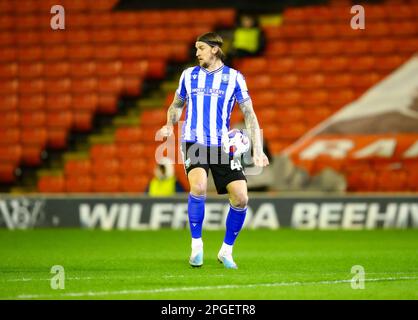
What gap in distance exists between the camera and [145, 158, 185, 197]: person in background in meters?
15.1

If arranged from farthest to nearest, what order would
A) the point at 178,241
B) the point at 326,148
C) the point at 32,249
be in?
the point at 326,148
the point at 178,241
the point at 32,249

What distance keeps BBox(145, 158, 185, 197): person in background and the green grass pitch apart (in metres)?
1.95

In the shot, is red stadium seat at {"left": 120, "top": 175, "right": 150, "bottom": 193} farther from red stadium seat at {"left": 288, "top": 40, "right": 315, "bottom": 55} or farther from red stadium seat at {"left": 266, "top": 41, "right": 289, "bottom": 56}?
red stadium seat at {"left": 288, "top": 40, "right": 315, "bottom": 55}

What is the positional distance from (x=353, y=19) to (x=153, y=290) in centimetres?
1186

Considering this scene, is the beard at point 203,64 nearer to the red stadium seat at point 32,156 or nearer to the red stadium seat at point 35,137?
the red stadium seat at point 32,156

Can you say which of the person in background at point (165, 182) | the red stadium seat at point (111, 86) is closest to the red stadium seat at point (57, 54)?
the red stadium seat at point (111, 86)

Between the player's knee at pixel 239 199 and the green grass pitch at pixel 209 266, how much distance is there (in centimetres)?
56

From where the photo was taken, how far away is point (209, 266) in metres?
8.27

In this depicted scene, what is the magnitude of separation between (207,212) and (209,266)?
20.2 feet

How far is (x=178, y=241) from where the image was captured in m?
12.0

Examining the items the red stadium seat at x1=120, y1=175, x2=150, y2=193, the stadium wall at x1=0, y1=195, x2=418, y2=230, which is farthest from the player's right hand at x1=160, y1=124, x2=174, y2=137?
the red stadium seat at x1=120, y1=175, x2=150, y2=193

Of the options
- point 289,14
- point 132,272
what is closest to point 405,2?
point 289,14

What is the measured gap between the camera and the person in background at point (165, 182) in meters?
15.1

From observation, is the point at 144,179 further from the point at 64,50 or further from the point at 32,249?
the point at 32,249
